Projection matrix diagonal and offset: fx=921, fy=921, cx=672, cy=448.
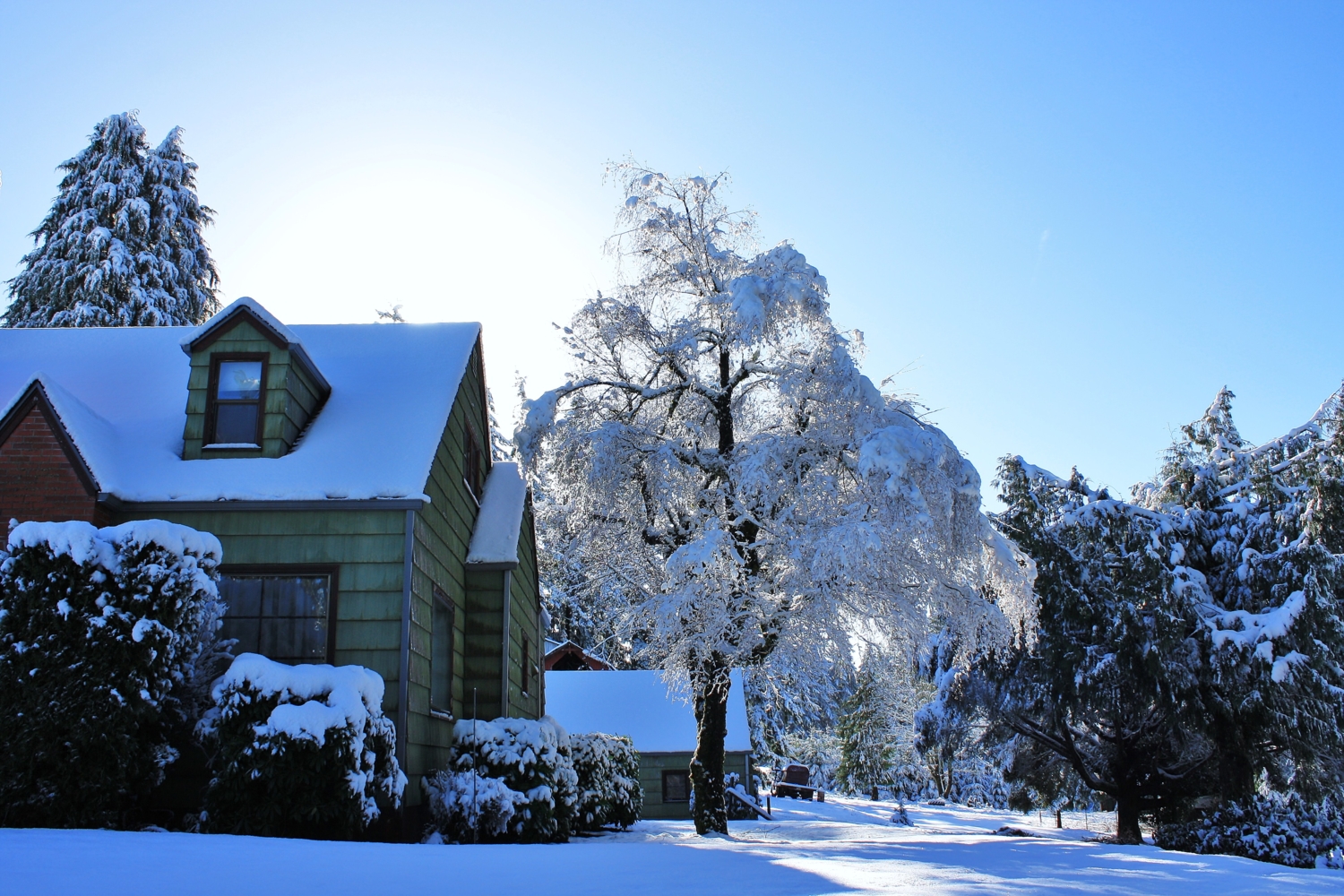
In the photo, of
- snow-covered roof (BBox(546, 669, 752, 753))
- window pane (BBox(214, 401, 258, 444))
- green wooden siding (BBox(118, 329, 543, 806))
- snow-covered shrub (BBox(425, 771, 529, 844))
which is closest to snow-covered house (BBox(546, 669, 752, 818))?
snow-covered roof (BBox(546, 669, 752, 753))

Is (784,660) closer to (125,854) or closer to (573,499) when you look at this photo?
(573,499)

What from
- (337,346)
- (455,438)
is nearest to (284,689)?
(455,438)

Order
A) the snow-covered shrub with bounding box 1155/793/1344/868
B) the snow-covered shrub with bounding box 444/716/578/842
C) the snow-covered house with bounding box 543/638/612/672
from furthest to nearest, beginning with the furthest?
the snow-covered house with bounding box 543/638/612/672, the snow-covered shrub with bounding box 1155/793/1344/868, the snow-covered shrub with bounding box 444/716/578/842

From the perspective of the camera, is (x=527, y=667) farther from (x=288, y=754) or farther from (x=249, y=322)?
(x=288, y=754)

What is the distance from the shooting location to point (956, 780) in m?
46.5

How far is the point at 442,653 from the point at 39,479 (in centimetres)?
485

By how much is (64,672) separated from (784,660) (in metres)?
9.44

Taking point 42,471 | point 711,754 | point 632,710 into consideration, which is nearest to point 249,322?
point 42,471

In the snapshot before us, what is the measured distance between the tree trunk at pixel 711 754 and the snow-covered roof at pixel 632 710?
12.6m

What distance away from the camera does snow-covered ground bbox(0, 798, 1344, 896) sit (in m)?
4.42

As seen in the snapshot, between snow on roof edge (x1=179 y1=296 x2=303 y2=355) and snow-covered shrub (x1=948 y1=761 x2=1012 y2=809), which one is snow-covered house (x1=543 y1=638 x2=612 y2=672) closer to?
snow-covered shrub (x1=948 y1=761 x2=1012 y2=809)

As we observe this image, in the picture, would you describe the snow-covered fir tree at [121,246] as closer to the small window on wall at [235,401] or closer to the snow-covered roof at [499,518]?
the snow-covered roof at [499,518]

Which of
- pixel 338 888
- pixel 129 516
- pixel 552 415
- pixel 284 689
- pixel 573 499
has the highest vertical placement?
pixel 552 415

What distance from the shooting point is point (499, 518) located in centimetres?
1366
